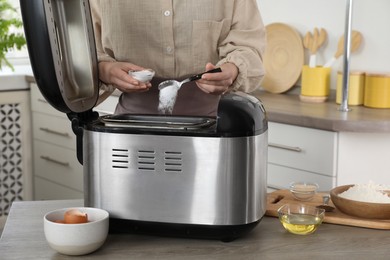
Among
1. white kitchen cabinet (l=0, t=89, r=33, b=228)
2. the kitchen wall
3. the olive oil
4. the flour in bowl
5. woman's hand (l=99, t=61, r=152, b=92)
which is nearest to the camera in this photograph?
the olive oil

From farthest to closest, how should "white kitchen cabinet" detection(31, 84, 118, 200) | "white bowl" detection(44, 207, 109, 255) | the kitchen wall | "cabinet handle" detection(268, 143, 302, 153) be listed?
"white kitchen cabinet" detection(31, 84, 118, 200) < the kitchen wall < "cabinet handle" detection(268, 143, 302, 153) < "white bowl" detection(44, 207, 109, 255)

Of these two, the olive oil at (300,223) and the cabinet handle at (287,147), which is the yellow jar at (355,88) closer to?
the cabinet handle at (287,147)

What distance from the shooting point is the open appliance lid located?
140cm

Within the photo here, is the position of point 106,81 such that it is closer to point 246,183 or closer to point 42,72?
point 42,72

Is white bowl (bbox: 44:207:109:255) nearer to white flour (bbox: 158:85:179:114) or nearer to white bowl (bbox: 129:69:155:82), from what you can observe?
white bowl (bbox: 129:69:155:82)

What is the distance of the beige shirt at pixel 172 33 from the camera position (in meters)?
2.09

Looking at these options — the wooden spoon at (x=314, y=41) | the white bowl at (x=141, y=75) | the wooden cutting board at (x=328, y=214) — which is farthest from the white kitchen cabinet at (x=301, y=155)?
the white bowl at (x=141, y=75)

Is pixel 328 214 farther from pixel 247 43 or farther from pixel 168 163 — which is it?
pixel 247 43

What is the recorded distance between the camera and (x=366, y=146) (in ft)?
9.04

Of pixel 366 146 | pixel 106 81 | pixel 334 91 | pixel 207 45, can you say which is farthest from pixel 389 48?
pixel 106 81

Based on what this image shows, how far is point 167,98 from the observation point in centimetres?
193

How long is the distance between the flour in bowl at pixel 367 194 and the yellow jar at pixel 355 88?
1.44 meters

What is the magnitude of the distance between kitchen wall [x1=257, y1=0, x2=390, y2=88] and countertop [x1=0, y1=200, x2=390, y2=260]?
1.76m

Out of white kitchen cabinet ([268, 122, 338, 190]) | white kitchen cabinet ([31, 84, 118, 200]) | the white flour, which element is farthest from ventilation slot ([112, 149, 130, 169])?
white kitchen cabinet ([31, 84, 118, 200])
